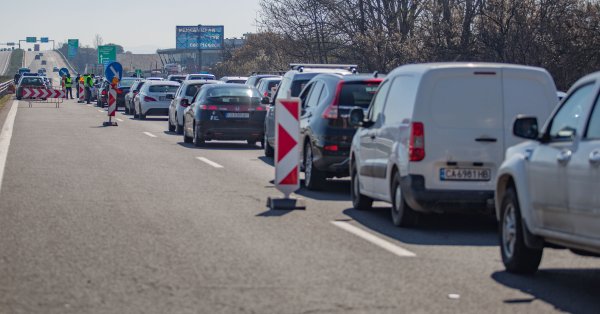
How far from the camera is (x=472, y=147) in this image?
12016 millimetres

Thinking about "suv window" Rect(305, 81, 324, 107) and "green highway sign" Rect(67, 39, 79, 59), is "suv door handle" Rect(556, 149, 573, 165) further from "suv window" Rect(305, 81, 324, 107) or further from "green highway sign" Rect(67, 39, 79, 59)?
"green highway sign" Rect(67, 39, 79, 59)

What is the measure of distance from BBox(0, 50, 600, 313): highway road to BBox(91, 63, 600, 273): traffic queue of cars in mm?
359

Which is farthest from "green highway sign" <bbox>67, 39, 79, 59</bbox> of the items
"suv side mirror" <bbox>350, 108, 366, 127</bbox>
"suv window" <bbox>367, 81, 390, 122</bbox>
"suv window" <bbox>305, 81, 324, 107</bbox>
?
"suv side mirror" <bbox>350, 108, 366, 127</bbox>

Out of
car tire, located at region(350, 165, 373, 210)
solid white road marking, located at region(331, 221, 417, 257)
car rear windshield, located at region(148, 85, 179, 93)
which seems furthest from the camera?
car rear windshield, located at region(148, 85, 179, 93)

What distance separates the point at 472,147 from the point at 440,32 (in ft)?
84.6

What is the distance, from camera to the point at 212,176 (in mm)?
18562

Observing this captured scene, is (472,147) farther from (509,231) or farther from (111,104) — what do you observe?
(111,104)

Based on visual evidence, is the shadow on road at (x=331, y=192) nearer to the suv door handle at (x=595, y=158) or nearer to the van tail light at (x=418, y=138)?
the van tail light at (x=418, y=138)

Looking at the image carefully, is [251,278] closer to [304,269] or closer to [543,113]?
[304,269]

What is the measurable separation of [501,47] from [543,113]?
2114cm

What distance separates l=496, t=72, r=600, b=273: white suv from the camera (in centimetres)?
820

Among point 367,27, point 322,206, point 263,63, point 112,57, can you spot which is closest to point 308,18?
point 367,27

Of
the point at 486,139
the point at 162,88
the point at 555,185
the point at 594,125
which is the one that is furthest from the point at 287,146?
the point at 162,88

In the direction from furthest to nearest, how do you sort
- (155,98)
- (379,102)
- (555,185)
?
(155,98) < (379,102) < (555,185)
